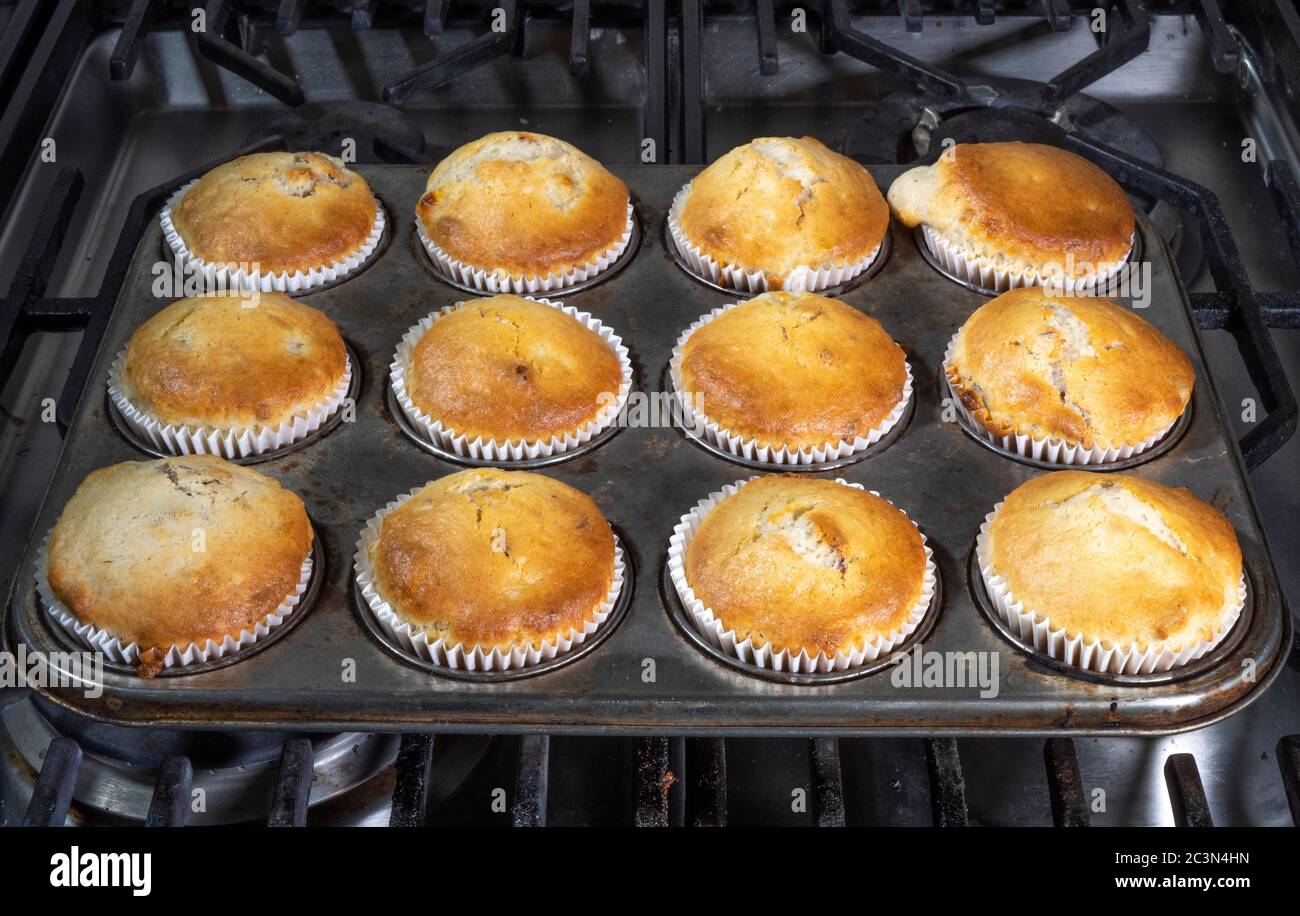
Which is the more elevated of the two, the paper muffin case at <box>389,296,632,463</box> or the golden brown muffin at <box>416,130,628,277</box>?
the golden brown muffin at <box>416,130,628,277</box>

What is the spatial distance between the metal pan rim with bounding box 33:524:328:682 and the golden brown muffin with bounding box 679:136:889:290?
3.85 ft

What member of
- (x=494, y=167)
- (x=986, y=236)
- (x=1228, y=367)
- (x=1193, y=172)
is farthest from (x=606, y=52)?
(x=1228, y=367)

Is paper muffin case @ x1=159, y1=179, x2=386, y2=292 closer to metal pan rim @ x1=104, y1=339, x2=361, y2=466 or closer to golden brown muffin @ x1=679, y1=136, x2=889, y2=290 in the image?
metal pan rim @ x1=104, y1=339, x2=361, y2=466

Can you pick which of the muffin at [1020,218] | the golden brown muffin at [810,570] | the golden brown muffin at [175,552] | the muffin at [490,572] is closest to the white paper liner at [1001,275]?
the muffin at [1020,218]

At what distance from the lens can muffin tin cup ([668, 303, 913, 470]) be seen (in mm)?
2660

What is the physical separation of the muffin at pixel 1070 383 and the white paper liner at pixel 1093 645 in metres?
0.40

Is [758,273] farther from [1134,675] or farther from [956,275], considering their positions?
[1134,675]

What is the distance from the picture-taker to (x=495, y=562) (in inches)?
93.1

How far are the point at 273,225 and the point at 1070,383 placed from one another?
5.74 ft

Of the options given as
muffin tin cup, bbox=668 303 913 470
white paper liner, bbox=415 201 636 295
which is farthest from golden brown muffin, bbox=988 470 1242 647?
white paper liner, bbox=415 201 636 295

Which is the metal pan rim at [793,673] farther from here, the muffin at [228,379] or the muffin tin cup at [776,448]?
the muffin at [228,379]

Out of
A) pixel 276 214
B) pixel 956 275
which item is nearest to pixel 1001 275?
pixel 956 275
